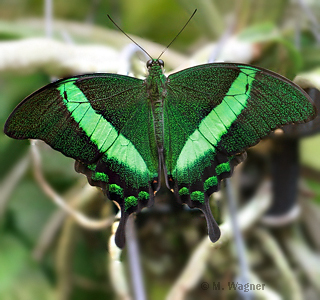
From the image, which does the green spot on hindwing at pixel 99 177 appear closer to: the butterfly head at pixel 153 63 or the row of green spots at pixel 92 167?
the row of green spots at pixel 92 167

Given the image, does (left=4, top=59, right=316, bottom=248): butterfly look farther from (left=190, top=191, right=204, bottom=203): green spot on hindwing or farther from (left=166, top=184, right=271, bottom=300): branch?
(left=166, top=184, right=271, bottom=300): branch

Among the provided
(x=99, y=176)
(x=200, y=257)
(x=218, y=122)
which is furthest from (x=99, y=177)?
(x=200, y=257)

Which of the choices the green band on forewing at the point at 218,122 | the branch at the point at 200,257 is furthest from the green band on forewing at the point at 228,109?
the branch at the point at 200,257

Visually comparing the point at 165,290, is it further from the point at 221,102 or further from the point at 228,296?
the point at 221,102

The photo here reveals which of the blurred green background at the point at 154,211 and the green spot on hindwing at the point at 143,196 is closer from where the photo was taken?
the green spot on hindwing at the point at 143,196

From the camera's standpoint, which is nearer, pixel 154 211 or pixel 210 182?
pixel 210 182

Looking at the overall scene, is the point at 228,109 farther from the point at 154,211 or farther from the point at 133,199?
the point at 154,211

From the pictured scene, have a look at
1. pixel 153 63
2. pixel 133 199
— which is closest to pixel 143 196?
pixel 133 199

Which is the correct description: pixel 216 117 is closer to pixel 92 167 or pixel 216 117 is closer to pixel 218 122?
pixel 218 122

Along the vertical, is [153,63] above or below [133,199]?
above
